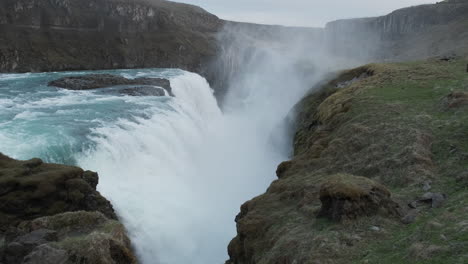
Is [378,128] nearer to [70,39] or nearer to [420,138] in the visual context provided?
[420,138]

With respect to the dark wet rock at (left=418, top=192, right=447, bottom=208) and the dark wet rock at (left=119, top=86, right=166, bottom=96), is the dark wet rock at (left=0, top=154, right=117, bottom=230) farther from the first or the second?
the dark wet rock at (left=119, top=86, right=166, bottom=96)

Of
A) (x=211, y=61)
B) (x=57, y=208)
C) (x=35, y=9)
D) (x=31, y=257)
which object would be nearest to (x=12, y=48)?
(x=35, y=9)

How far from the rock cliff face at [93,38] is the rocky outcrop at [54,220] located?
76107 millimetres

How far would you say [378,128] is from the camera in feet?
58.7

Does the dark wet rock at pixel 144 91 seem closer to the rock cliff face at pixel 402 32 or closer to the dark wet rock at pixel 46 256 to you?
the dark wet rock at pixel 46 256

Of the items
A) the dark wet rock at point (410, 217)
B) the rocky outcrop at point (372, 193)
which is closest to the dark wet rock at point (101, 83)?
the rocky outcrop at point (372, 193)

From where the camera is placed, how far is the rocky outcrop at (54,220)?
35.2 feet

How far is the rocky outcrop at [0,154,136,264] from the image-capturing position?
10742 mm

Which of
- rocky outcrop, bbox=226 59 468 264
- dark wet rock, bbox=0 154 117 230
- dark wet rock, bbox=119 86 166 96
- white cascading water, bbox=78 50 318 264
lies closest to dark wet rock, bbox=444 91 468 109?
rocky outcrop, bbox=226 59 468 264

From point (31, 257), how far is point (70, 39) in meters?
104

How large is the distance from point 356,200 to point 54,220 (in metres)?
9.48

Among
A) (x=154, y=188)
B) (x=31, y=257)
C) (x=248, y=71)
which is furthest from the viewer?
(x=248, y=71)

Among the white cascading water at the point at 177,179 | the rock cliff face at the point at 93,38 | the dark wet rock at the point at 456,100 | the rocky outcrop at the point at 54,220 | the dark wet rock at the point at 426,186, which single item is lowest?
the white cascading water at the point at 177,179

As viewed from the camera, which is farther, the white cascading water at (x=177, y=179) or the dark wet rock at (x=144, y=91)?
the dark wet rock at (x=144, y=91)
